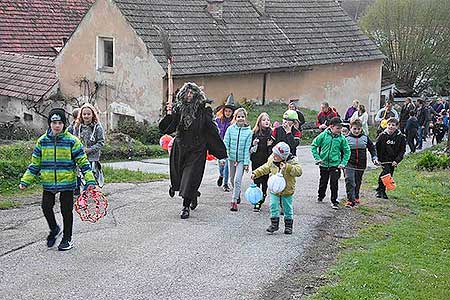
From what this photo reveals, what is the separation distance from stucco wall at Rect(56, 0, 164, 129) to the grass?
1211 centimetres

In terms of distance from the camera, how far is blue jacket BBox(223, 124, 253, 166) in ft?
38.0

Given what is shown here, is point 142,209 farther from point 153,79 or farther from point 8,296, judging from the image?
point 153,79

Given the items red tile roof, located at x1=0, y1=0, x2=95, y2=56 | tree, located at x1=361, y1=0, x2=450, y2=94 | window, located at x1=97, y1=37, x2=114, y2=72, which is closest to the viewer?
window, located at x1=97, y1=37, x2=114, y2=72

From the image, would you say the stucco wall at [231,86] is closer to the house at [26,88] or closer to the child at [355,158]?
the house at [26,88]

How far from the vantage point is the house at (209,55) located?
24391mm

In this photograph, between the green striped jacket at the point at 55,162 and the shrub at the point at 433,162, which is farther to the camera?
the shrub at the point at 433,162

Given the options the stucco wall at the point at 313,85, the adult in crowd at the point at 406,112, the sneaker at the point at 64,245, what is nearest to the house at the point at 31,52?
the stucco wall at the point at 313,85

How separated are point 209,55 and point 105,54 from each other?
3694 millimetres

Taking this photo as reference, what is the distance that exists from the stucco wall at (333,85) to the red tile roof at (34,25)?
8.33 m

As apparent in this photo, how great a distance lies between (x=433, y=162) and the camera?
17422mm

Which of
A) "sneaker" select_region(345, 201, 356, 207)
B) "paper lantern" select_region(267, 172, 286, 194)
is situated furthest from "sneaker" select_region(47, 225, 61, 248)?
"sneaker" select_region(345, 201, 356, 207)

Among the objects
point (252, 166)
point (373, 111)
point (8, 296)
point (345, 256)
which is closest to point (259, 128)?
point (252, 166)

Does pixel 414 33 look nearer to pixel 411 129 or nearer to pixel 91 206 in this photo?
pixel 411 129

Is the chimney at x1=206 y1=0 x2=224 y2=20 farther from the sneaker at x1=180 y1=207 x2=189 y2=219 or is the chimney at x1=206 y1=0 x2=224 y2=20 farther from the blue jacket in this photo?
the sneaker at x1=180 y1=207 x2=189 y2=219
